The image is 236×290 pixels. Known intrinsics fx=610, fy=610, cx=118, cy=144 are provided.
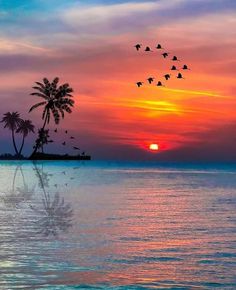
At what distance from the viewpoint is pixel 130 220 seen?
96.9 ft

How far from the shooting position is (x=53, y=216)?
31.0 m

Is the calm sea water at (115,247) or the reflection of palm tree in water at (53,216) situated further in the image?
the reflection of palm tree in water at (53,216)

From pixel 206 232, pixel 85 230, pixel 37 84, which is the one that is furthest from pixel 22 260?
pixel 37 84

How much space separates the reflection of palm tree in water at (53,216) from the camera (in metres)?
25.5

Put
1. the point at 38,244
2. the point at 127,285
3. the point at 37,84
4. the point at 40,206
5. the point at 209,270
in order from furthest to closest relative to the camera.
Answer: the point at 37,84
the point at 40,206
the point at 38,244
the point at 209,270
the point at 127,285

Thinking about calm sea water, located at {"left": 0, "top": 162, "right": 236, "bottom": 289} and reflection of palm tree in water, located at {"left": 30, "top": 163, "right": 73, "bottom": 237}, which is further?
reflection of palm tree in water, located at {"left": 30, "top": 163, "right": 73, "bottom": 237}

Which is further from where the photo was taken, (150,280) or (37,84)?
(37,84)

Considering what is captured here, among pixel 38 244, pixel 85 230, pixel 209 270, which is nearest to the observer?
pixel 209 270

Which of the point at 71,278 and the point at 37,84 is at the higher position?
the point at 37,84

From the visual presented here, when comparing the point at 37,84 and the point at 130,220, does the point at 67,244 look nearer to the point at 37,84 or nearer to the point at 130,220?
the point at 130,220

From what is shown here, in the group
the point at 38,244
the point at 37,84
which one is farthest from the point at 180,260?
the point at 37,84

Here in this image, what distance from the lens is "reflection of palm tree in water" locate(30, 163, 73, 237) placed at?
1005 inches

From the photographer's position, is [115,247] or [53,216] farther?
[53,216]

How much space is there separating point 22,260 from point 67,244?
364 cm
